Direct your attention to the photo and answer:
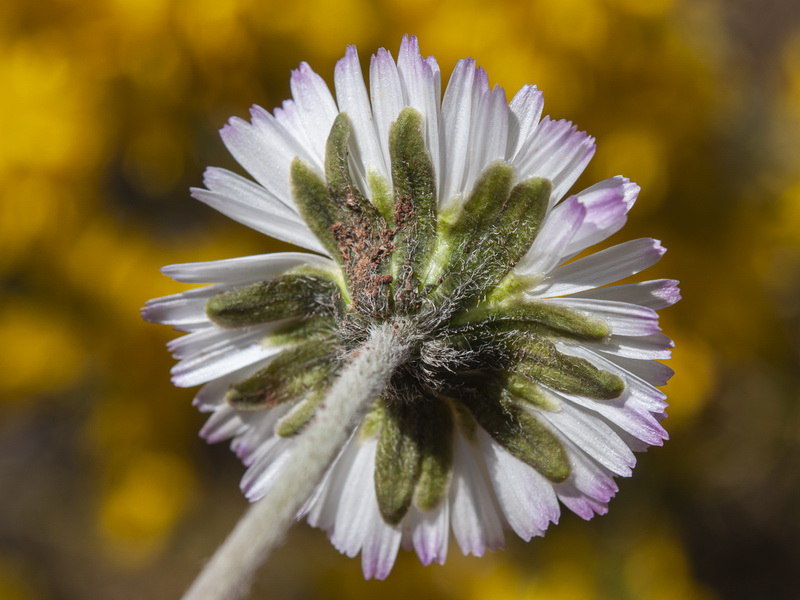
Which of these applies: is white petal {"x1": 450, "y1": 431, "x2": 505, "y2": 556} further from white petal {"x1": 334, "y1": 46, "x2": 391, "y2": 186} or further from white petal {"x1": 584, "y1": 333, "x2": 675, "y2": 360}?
white petal {"x1": 334, "y1": 46, "x2": 391, "y2": 186}

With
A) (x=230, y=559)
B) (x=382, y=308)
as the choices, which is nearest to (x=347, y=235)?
(x=382, y=308)

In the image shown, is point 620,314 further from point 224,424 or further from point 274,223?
point 224,424

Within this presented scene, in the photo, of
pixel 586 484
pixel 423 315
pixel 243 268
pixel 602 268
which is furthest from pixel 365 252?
pixel 586 484

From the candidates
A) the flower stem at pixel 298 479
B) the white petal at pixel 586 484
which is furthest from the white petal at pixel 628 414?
the flower stem at pixel 298 479

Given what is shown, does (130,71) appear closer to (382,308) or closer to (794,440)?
(382,308)

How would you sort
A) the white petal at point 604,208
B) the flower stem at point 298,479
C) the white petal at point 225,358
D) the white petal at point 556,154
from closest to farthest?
the flower stem at point 298,479, the white petal at point 604,208, the white petal at point 556,154, the white petal at point 225,358


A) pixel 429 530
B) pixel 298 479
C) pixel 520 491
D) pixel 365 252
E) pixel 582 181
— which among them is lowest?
pixel 429 530

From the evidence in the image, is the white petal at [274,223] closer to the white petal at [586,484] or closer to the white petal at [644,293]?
the white petal at [644,293]
